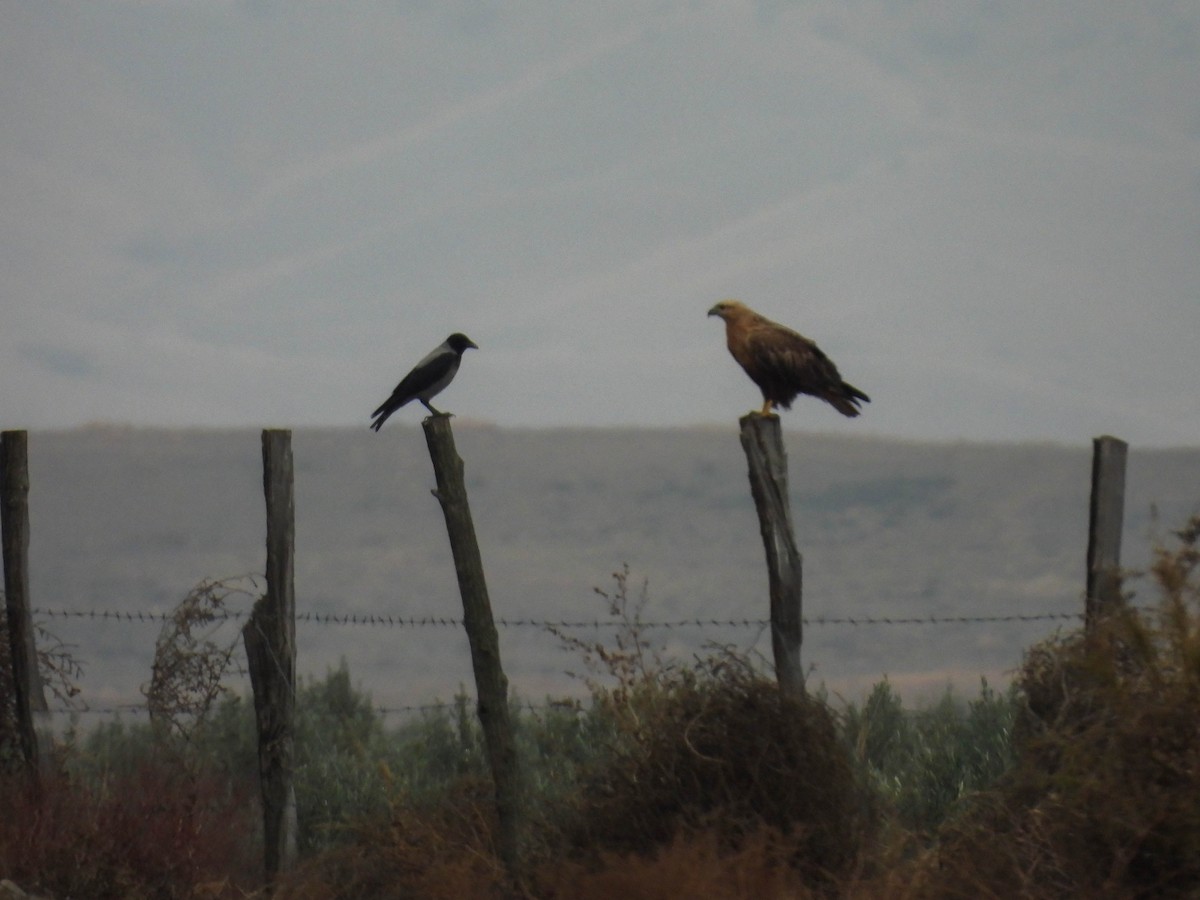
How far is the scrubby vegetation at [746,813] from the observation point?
524 centimetres

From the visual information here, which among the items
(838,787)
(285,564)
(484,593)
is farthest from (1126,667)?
(285,564)

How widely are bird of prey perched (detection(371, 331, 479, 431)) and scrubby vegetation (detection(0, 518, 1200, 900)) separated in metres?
2.38

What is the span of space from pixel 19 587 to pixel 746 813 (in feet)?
18.8

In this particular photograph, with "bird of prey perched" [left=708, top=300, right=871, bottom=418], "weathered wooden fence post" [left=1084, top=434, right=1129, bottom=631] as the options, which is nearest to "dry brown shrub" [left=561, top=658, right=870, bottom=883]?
"weathered wooden fence post" [left=1084, top=434, right=1129, bottom=631]

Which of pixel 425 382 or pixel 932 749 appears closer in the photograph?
pixel 425 382

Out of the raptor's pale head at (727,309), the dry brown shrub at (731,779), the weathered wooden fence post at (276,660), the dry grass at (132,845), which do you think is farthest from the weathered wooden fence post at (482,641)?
the raptor's pale head at (727,309)

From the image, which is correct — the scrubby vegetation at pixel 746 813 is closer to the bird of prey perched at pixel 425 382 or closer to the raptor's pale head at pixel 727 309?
the bird of prey perched at pixel 425 382

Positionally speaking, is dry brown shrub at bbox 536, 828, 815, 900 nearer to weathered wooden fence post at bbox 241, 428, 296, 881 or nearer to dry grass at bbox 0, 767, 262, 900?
dry grass at bbox 0, 767, 262, 900

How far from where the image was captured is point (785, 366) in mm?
9367

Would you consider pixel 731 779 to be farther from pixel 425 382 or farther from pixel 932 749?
pixel 932 749

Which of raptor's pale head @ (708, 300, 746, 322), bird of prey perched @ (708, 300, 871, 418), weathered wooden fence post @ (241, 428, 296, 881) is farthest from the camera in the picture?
raptor's pale head @ (708, 300, 746, 322)

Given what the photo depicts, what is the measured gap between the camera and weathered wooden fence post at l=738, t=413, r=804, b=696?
730 centimetres

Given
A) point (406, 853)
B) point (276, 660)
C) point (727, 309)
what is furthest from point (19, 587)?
point (727, 309)

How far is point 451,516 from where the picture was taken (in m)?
7.63
